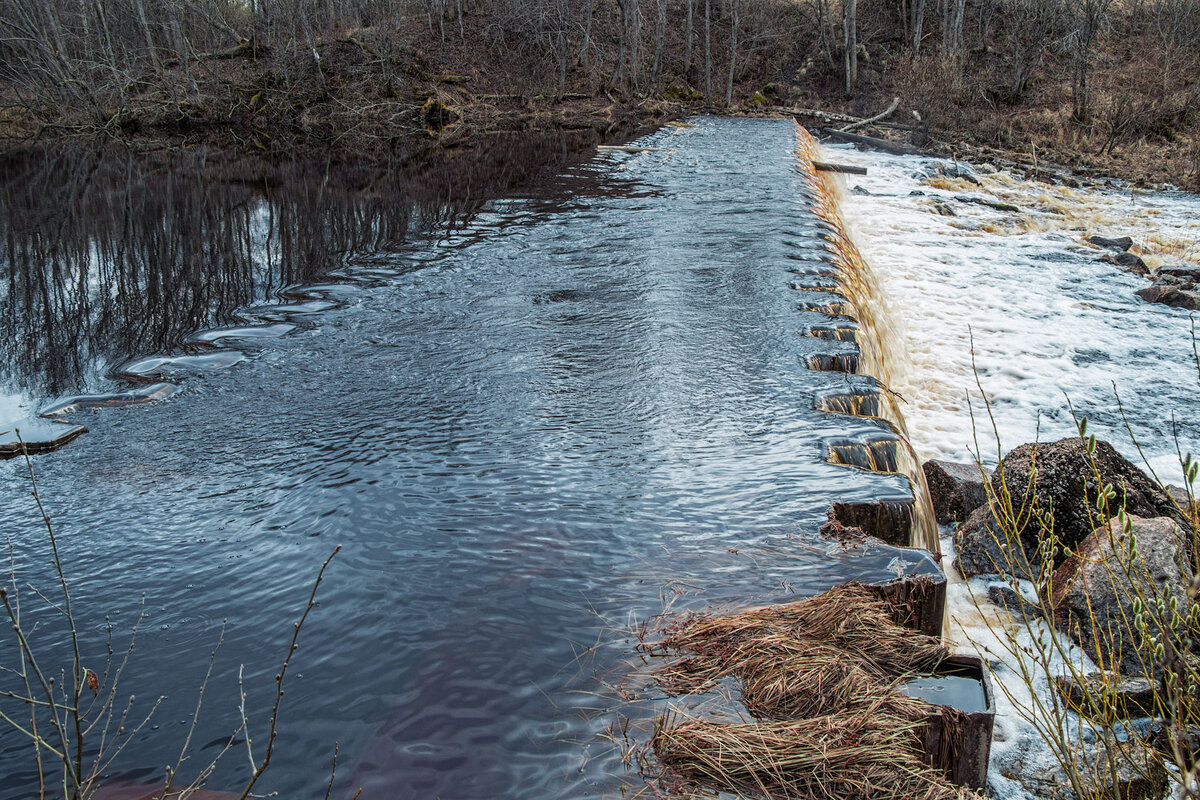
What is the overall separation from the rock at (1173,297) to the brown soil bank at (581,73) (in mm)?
10780

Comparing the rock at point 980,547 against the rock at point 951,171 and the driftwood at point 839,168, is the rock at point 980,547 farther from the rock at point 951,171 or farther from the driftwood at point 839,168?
the rock at point 951,171

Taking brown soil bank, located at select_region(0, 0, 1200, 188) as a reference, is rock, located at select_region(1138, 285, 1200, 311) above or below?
below

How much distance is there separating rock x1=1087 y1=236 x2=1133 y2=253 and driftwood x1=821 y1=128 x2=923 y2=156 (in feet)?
40.3

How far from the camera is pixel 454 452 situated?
19.1 feet

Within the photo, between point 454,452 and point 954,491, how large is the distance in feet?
12.2

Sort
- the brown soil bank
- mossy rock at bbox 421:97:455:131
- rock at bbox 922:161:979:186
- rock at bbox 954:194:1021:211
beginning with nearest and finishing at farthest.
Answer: rock at bbox 954:194:1021:211 < rock at bbox 922:161:979:186 < the brown soil bank < mossy rock at bbox 421:97:455:131

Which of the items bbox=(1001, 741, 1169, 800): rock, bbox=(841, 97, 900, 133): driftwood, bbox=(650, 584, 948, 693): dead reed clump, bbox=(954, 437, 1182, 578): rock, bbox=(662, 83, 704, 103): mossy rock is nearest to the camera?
bbox=(1001, 741, 1169, 800): rock

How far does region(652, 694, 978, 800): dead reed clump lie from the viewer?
309 cm

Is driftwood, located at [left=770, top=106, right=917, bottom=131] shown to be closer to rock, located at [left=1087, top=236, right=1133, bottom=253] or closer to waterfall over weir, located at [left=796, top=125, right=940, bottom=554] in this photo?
rock, located at [left=1087, top=236, right=1133, bottom=253]

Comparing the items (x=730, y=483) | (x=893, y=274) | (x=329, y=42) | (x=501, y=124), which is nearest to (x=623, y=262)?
(x=893, y=274)

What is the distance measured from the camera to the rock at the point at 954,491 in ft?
20.3

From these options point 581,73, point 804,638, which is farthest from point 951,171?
point 581,73

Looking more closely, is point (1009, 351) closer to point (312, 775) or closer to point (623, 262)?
point (623, 262)

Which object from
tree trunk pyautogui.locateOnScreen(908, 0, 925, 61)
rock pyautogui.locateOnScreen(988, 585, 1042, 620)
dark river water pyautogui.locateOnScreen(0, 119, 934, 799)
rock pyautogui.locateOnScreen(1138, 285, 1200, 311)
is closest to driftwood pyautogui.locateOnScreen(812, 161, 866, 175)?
rock pyautogui.locateOnScreen(1138, 285, 1200, 311)
